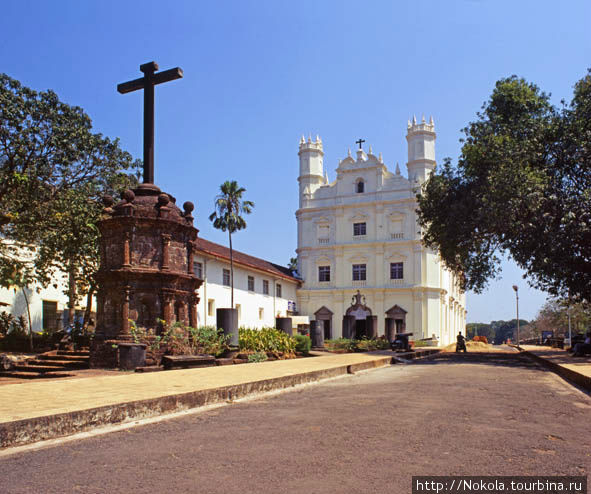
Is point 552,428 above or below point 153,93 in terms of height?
→ below

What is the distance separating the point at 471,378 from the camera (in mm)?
11906

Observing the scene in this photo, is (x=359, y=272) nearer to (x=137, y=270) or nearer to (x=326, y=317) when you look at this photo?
(x=326, y=317)

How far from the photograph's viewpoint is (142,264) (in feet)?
48.2

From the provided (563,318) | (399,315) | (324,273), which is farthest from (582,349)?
(563,318)

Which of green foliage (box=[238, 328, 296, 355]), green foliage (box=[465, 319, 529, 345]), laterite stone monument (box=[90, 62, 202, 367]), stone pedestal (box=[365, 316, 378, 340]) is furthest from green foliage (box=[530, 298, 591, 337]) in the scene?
green foliage (box=[465, 319, 529, 345])

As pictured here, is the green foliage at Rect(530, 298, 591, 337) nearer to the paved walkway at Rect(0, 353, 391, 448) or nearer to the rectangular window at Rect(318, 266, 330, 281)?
the rectangular window at Rect(318, 266, 330, 281)

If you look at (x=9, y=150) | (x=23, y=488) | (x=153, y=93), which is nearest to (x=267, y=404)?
(x=23, y=488)

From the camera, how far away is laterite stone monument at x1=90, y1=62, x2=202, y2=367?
14.3 metres

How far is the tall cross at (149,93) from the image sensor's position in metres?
15.4

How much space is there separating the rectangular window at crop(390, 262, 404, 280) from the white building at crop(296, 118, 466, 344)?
3.3 inches

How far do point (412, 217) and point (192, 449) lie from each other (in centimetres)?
4188

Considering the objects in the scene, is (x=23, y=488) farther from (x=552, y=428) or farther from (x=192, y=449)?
(x=552, y=428)

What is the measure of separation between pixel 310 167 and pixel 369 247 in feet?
30.1

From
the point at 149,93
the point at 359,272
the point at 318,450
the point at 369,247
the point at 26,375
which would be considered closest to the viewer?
the point at 318,450
